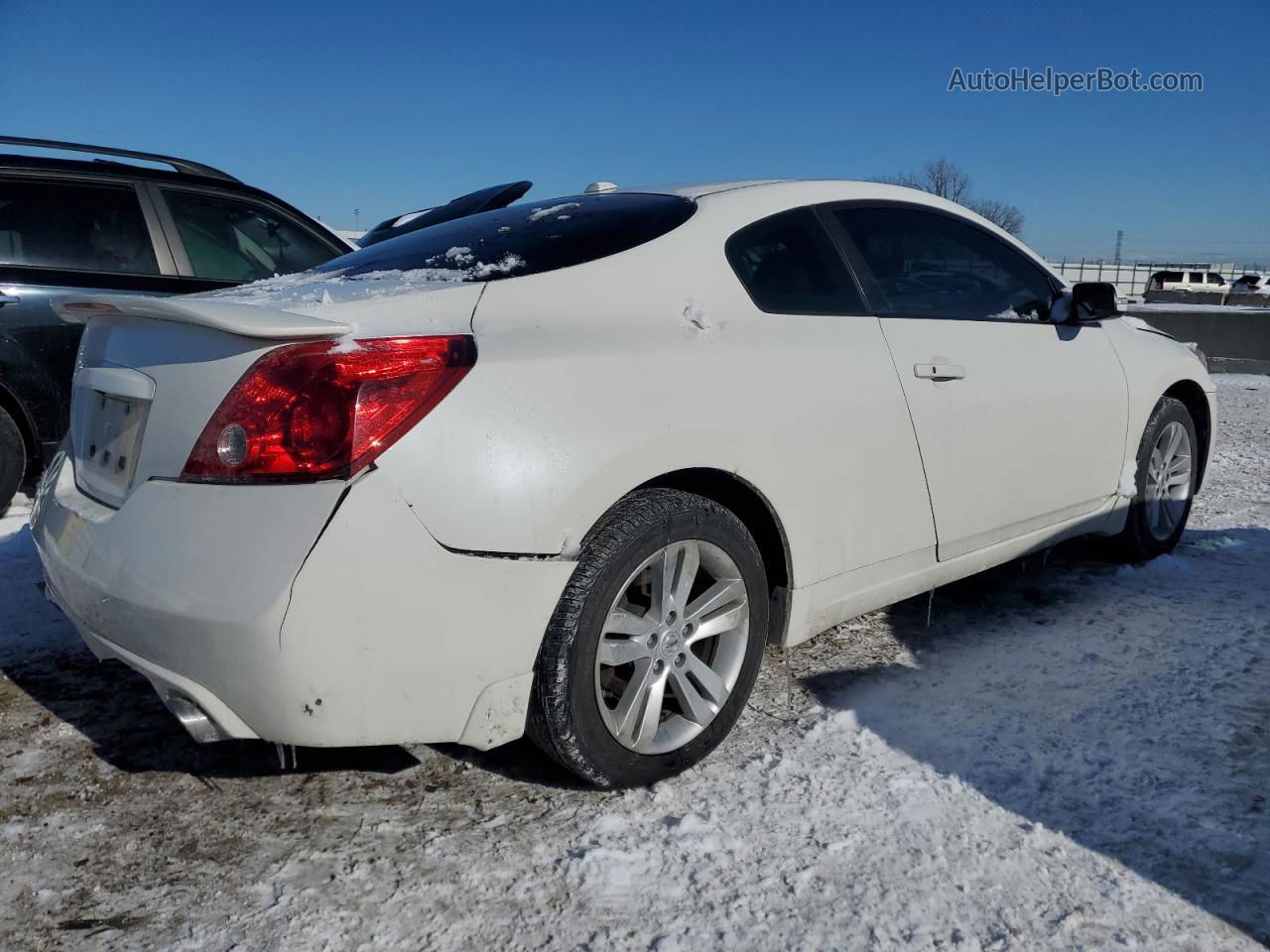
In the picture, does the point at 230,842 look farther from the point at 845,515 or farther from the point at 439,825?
the point at 845,515

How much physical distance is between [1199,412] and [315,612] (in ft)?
14.0

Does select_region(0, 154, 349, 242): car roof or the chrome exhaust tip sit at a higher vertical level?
select_region(0, 154, 349, 242): car roof

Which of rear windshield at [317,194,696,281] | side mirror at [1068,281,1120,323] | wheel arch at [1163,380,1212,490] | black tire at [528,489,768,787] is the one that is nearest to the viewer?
black tire at [528,489,768,787]

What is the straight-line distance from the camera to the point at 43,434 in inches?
189

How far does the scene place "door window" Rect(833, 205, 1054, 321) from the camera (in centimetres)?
320

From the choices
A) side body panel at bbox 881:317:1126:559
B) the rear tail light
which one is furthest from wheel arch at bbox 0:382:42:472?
side body panel at bbox 881:317:1126:559

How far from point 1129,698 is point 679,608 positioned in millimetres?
1512

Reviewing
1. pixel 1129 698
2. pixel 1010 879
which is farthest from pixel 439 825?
pixel 1129 698

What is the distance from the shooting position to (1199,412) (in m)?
4.66

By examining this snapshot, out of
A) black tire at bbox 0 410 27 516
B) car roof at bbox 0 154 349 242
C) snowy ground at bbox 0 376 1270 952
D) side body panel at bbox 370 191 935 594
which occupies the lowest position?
snowy ground at bbox 0 376 1270 952

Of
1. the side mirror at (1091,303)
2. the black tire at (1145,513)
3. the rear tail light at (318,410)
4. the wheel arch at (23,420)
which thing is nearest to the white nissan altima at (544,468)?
the rear tail light at (318,410)

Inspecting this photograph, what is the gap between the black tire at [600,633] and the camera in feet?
7.39

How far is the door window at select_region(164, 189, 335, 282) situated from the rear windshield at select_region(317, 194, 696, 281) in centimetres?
229

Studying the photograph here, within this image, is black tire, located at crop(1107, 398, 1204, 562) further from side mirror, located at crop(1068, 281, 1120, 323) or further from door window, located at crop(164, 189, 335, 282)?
door window, located at crop(164, 189, 335, 282)
